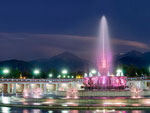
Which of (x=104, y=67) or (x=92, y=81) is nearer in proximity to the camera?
(x=92, y=81)

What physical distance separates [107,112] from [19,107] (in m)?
9.58

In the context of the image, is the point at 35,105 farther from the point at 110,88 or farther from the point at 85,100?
the point at 110,88

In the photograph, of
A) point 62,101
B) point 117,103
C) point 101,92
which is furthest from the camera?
point 101,92

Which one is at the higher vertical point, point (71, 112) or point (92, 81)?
point (92, 81)

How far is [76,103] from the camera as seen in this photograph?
27391mm

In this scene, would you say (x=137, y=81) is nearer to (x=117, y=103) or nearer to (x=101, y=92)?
(x=101, y=92)

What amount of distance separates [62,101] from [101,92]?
5.90m

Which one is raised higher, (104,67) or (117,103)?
(104,67)

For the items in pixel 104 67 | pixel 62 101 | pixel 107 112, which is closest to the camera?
pixel 107 112

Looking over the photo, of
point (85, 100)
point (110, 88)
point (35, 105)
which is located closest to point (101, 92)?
point (110, 88)

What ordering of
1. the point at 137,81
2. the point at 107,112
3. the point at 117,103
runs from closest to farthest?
the point at 107,112 → the point at 117,103 → the point at 137,81

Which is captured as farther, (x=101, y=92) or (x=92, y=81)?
(x=92, y=81)

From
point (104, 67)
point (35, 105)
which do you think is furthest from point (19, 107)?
point (104, 67)

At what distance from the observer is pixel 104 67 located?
41.8m
